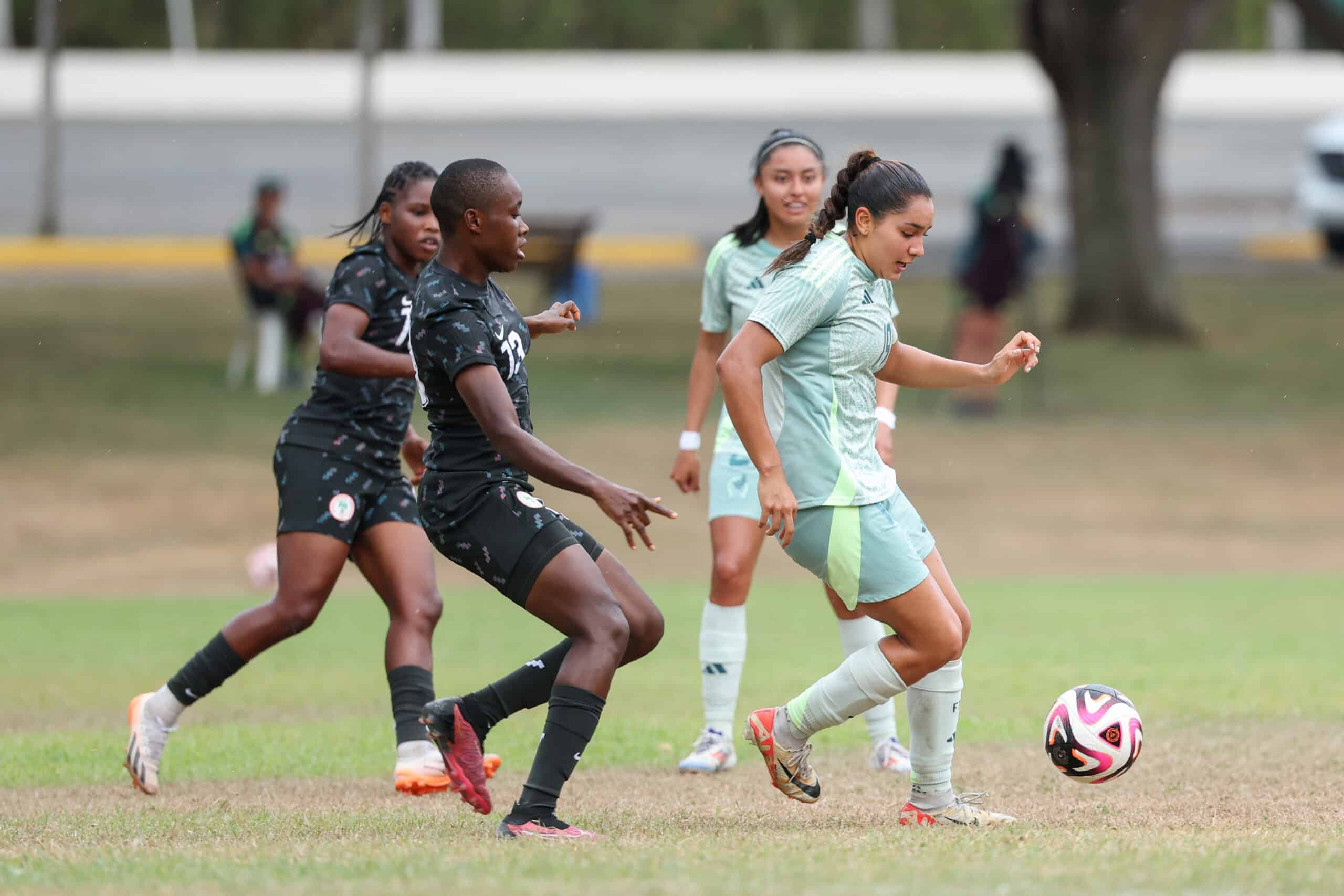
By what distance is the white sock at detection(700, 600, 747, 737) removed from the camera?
7.46m

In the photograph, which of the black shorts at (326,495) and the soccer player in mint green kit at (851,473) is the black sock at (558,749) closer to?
the soccer player in mint green kit at (851,473)

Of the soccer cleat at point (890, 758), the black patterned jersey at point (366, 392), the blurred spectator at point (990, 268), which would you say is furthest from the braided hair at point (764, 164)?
the blurred spectator at point (990, 268)

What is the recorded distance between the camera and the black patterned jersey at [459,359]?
219 inches

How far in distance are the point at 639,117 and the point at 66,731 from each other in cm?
3607

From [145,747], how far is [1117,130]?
17.4 meters

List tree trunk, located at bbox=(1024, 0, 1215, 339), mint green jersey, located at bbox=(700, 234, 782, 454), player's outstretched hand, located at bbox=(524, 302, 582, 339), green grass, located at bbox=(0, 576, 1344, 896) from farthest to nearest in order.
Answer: tree trunk, located at bbox=(1024, 0, 1215, 339) < mint green jersey, located at bbox=(700, 234, 782, 454) < player's outstretched hand, located at bbox=(524, 302, 582, 339) < green grass, located at bbox=(0, 576, 1344, 896)

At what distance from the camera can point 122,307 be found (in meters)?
24.5

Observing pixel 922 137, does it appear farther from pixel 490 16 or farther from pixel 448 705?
pixel 448 705

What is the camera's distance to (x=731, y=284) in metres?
7.53

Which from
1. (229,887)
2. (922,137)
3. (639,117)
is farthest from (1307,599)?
(639,117)

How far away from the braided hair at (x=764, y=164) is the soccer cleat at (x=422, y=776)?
2.33 metres

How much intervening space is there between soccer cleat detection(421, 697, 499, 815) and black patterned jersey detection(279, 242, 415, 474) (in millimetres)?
1393

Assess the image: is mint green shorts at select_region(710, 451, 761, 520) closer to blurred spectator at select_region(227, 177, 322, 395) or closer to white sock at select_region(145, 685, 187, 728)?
white sock at select_region(145, 685, 187, 728)

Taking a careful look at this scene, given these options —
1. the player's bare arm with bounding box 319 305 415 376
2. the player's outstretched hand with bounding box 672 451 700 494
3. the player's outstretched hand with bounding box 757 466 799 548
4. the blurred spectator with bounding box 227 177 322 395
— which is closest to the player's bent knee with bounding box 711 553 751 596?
the player's outstretched hand with bounding box 672 451 700 494
